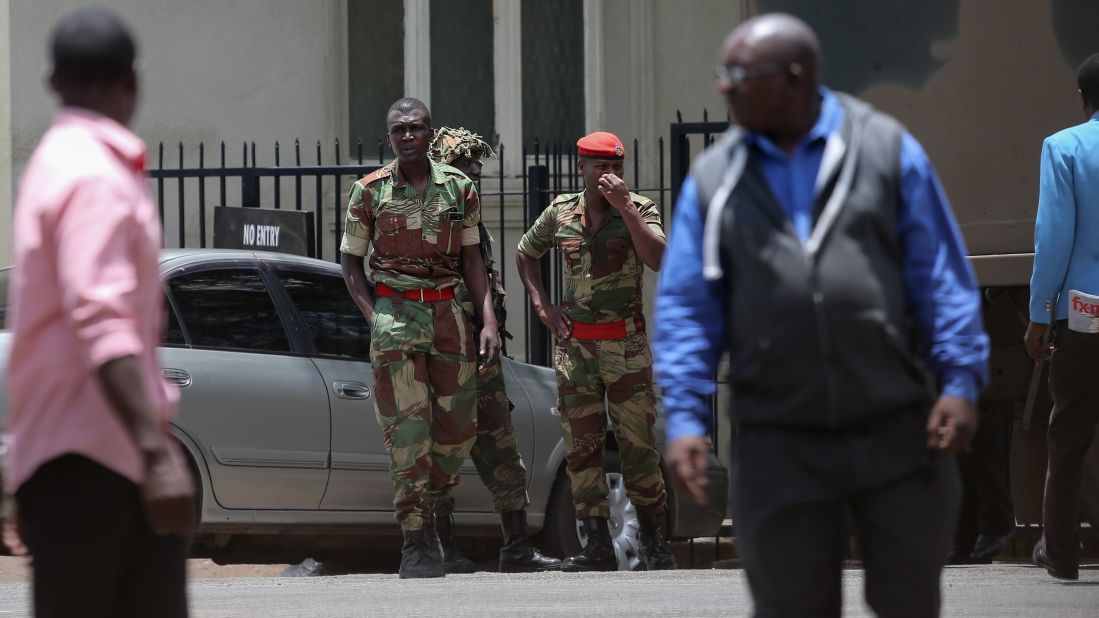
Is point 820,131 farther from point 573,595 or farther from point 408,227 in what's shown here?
point 408,227

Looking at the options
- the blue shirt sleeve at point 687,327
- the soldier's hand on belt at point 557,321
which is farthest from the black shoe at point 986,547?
the blue shirt sleeve at point 687,327

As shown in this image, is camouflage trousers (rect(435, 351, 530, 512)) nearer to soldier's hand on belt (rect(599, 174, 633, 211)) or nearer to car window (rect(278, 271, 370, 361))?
car window (rect(278, 271, 370, 361))

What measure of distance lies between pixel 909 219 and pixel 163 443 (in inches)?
61.7

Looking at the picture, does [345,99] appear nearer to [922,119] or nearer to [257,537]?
[257,537]

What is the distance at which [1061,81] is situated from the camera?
771 centimetres

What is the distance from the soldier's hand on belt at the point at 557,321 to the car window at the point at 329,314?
953 millimetres

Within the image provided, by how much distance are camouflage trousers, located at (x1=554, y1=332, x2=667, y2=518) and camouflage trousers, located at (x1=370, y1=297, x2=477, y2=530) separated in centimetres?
51

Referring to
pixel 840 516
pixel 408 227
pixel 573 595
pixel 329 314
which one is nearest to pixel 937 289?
pixel 840 516

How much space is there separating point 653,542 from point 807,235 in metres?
4.78

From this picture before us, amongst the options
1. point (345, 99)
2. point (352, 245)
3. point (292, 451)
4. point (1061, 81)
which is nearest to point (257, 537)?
point (292, 451)

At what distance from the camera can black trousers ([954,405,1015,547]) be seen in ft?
26.3

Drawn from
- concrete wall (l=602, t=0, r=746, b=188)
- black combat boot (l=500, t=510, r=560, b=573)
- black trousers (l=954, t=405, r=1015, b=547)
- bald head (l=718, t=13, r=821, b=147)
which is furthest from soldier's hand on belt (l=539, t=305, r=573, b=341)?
concrete wall (l=602, t=0, r=746, b=188)

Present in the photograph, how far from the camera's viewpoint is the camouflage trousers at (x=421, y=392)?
7426 mm

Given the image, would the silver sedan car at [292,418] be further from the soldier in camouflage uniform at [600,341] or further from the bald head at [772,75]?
the bald head at [772,75]
